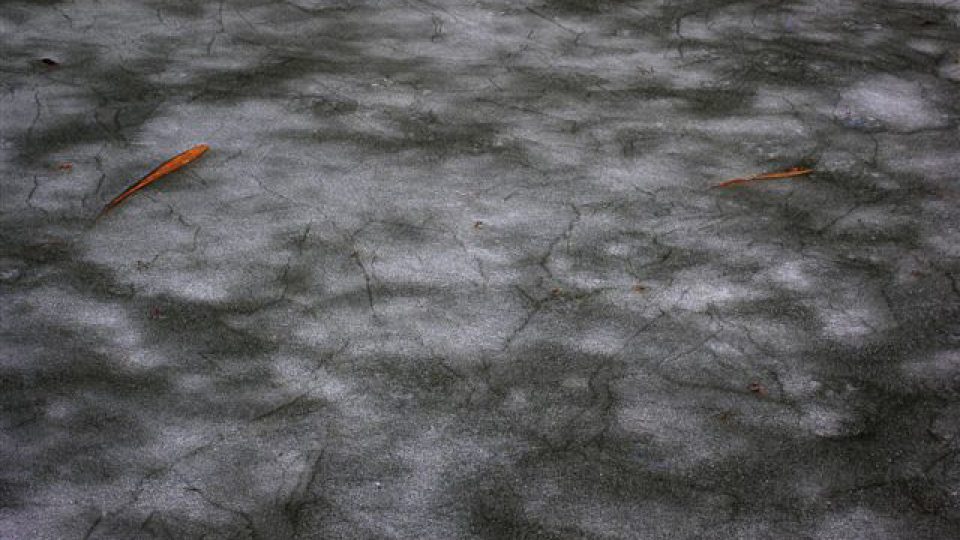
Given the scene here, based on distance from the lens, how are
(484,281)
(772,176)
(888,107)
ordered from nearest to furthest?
(484,281) < (772,176) < (888,107)

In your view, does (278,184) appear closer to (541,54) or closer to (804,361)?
(541,54)

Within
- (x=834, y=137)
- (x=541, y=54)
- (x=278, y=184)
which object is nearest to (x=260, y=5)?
(x=541, y=54)

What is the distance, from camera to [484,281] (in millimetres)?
3725

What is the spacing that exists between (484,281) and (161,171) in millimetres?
1769

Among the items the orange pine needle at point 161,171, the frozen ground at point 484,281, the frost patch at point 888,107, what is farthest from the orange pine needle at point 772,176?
the orange pine needle at point 161,171

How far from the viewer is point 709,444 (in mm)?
2965

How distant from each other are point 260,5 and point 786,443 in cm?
470

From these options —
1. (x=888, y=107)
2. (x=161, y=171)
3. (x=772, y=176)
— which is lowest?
(x=161, y=171)

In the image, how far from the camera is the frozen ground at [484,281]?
9.28ft

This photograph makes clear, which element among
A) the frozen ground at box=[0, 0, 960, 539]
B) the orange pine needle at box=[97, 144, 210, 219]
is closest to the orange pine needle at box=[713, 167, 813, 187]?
the frozen ground at box=[0, 0, 960, 539]

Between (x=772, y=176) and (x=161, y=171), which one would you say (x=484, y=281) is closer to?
(x=772, y=176)

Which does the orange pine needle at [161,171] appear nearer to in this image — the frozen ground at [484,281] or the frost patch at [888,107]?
the frozen ground at [484,281]

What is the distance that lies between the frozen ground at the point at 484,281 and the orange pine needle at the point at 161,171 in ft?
0.16

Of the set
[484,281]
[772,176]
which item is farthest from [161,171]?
[772,176]
